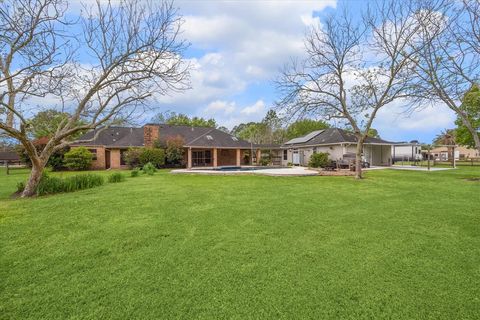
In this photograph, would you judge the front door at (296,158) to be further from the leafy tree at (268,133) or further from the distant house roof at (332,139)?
the leafy tree at (268,133)

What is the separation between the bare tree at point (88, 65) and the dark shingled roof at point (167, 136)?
1359 centimetres

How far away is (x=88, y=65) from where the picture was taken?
991 cm

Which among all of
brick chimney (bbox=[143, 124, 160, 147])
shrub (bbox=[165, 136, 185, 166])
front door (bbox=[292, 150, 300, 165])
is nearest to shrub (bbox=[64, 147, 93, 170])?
brick chimney (bbox=[143, 124, 160, 147])

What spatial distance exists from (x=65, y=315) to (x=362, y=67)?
16.6 m

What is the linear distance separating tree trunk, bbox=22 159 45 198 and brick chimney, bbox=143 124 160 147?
53.3ft

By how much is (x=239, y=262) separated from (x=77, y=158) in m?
23.0

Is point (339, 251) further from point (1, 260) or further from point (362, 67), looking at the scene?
point (362, 67)

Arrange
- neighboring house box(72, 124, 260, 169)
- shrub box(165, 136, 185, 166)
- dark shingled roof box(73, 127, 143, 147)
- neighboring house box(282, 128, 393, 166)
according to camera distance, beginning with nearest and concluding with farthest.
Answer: shrub box(165, 136, 185, 166) → neighboring house box(72, 124, 260, 169) → neighboring house box(282, 128, 393, 166) → dark shingled roof box(73, 127, 143, 147)

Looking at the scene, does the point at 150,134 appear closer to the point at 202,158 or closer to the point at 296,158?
the point at 202,158

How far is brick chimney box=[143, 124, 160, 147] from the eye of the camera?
25.7 meters

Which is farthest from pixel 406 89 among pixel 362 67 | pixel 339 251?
pixel 339 251

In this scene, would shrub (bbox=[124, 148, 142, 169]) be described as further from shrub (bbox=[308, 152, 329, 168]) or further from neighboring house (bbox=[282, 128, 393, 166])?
neighboring house (bbox=[282, 128, 393, 166])

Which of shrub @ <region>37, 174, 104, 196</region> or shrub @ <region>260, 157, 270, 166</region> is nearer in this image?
shrub @ <region>37, 174, 104, 196</region>

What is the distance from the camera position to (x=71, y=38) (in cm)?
812
